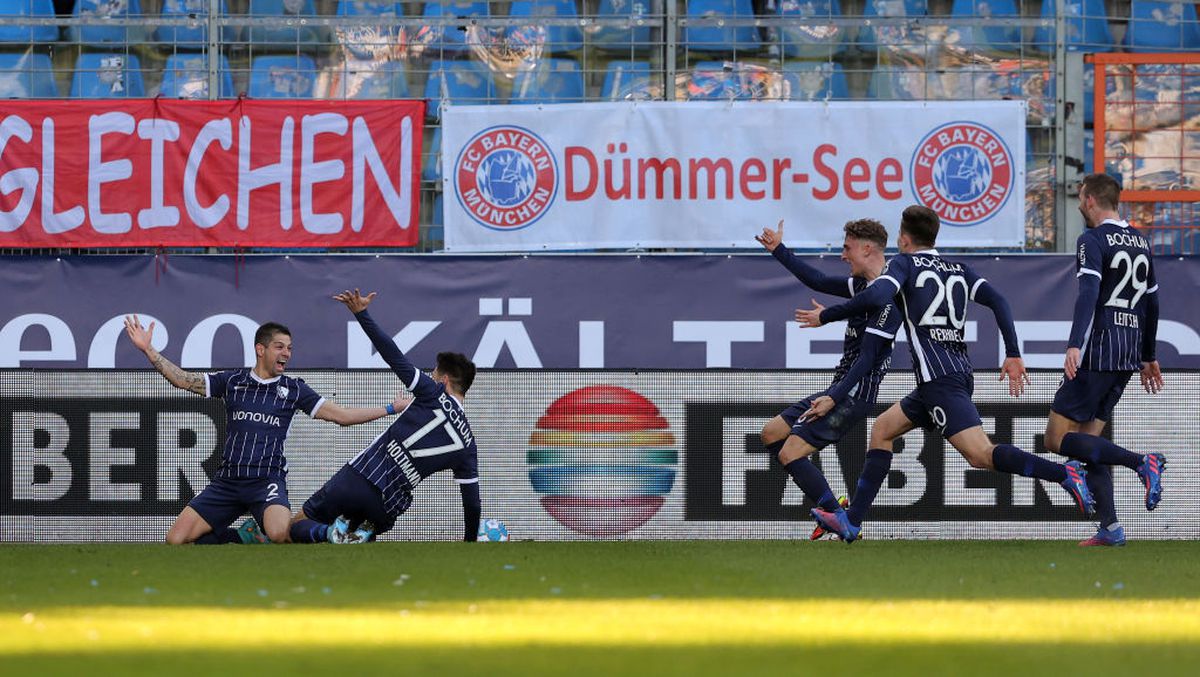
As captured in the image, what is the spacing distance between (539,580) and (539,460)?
151 inches

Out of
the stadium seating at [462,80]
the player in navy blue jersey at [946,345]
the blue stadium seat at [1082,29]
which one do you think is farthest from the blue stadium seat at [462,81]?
the player in navy blue jersey at [946,345]

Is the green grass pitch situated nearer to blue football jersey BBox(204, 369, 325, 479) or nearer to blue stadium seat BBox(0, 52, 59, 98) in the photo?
blue football jersey BBox(204, 369, 325, 479)

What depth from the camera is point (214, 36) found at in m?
14.4

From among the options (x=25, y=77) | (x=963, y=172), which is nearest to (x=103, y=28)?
(x=25, y=77)

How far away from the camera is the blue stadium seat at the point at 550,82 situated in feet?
47.7

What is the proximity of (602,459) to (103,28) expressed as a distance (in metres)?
6.02

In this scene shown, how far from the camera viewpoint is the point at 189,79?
47.8 feet

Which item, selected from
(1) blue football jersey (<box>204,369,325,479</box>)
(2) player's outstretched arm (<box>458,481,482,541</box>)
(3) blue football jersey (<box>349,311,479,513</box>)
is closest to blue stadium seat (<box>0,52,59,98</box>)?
(1) blue football jersey (<box>204,369,325,479</box>)

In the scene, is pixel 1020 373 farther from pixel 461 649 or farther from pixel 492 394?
pixel 461 649

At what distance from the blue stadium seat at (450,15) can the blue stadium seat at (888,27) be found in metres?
2.94

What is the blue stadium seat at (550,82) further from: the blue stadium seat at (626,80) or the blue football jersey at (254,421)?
the blue football jersey at (254,421)

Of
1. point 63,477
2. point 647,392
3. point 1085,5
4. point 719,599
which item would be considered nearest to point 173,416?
point 63,477

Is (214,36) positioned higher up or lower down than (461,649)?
higher up

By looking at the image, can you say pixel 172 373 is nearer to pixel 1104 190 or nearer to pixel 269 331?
pixel 269 331
